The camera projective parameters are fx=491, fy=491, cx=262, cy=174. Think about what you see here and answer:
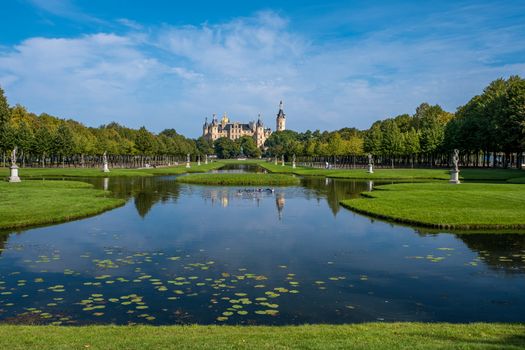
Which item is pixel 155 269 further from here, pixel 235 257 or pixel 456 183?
pixel 456 183

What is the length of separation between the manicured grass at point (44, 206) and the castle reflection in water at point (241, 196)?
25.0 ft

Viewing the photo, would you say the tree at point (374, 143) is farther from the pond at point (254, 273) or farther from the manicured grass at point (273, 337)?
the manicured grass at point (273, 337)

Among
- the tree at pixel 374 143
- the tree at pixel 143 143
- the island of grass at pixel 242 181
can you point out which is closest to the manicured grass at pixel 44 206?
the island of grass at pixel 242 181

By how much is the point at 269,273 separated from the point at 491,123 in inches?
2878

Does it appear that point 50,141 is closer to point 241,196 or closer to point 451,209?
point 241,196

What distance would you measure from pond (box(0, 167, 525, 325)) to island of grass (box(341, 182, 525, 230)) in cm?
209

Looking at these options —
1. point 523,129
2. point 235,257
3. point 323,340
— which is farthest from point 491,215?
point 523,129

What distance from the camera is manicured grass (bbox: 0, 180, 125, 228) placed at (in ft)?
86.6

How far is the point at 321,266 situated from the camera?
17578 mm

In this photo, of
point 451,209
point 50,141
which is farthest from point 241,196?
point 50,141

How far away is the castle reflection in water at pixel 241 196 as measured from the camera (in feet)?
123

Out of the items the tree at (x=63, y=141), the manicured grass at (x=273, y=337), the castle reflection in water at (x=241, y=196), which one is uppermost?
the tree at (x=63, y=141)

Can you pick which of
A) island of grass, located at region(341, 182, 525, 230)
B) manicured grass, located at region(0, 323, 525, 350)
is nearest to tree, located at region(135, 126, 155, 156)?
island of grass, located at region(341, 182, 525, 230)

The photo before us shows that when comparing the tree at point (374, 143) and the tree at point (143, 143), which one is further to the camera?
the tree at point (143, 143)
